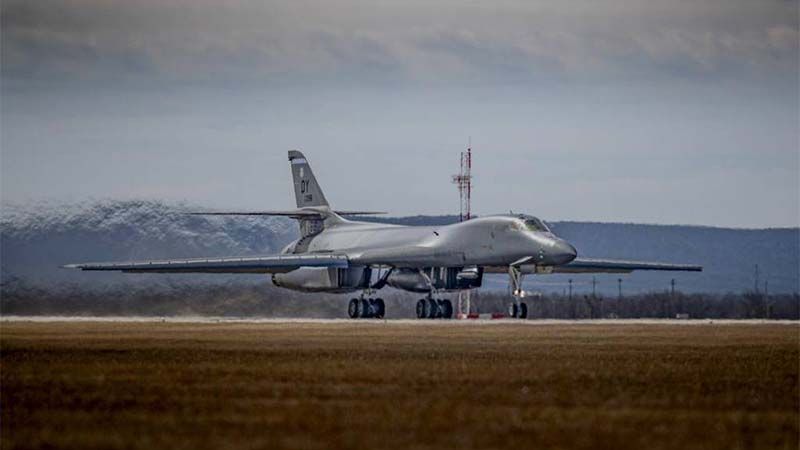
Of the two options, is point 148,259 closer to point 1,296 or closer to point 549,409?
point 1,296

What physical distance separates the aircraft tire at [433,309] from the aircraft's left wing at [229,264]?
4.49m

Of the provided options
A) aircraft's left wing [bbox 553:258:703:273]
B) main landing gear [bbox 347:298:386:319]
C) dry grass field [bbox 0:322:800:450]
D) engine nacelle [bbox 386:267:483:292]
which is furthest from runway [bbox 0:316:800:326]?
dry grass field [bbox 0:322:800:450]

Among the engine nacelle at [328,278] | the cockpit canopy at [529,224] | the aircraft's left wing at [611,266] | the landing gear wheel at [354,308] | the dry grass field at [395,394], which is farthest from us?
the engine nacelle at [328,278]

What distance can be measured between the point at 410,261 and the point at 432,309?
1.95m

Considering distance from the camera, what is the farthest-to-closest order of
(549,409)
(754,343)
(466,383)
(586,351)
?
(754,343)
(586,351)
(466,383)
(549,409)

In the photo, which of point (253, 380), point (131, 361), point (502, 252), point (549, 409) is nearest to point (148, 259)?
point (502, 252)

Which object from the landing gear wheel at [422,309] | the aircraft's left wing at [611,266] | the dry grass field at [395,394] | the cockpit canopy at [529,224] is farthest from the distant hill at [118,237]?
the dry grass field at [395,394]

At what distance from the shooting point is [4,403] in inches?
662

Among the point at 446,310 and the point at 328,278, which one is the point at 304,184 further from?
the point at 446,310

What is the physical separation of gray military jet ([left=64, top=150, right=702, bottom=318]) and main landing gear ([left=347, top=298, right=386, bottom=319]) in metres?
0.04

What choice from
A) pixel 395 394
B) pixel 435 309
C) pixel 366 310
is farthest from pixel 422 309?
pixel 395 394

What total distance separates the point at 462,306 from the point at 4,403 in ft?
170

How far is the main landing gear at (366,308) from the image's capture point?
59312 millimetres

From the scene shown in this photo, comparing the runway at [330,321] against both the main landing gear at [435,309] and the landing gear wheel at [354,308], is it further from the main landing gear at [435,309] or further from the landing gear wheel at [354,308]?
the landing gear wheel at [354,308]
